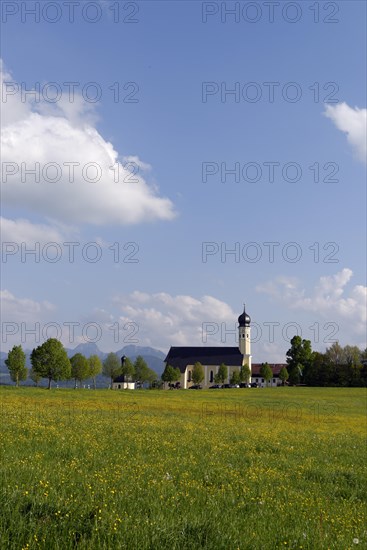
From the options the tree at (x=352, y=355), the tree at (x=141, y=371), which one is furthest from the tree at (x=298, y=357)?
the tree at (x=141, y=371)

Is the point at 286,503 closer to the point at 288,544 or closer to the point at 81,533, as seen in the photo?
the point at 288,544

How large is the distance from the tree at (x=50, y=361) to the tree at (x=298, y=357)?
283 ft

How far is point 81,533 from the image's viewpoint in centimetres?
700

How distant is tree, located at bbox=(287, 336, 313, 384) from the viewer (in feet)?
510

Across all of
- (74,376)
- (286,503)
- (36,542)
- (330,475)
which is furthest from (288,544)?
(74,376)

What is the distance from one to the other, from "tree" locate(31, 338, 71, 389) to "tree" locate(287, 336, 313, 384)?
86.1 m

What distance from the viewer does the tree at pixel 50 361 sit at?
88.8 meters

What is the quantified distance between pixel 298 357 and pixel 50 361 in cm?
9003

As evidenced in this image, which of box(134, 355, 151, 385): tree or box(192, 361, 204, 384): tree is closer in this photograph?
box(134, 355, 151, 385): tree

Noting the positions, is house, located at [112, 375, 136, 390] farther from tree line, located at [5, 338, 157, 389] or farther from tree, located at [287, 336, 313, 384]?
tree line, located at [5, 338, 157, 389]

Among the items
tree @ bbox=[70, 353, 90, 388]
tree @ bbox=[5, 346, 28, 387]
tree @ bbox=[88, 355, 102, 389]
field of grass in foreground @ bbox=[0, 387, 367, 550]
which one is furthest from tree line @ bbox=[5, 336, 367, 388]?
field of grass in foreground @ bbox=[0, 387, 367, 550]

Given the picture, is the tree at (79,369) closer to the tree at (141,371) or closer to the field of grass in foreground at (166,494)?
the tree at (141,371)

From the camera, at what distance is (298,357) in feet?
515

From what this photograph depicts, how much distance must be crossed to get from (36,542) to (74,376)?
4378 inches
